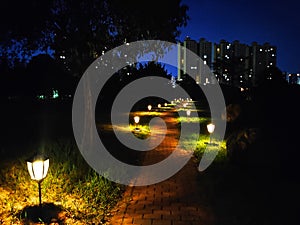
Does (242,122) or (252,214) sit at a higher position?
(242,122)

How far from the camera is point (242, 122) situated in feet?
43.3

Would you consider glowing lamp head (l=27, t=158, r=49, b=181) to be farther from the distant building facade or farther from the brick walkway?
the distant building facade

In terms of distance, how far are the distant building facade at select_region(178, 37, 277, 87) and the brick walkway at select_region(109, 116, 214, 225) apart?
Result: 193 ft

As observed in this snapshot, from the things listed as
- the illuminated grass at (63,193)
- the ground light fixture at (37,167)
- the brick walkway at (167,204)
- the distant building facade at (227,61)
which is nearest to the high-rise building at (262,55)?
the distant building facade at (227,61)

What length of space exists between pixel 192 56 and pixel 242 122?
76464mm

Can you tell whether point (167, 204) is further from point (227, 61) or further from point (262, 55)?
point (262, 55)

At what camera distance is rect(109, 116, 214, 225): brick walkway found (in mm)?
5180

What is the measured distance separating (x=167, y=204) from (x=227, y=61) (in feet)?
203

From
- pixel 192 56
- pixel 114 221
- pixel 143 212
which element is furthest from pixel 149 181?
pixel 192 56

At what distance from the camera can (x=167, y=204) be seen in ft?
19.4

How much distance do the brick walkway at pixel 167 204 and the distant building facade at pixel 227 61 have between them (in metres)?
58.8

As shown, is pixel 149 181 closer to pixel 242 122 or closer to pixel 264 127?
pixel 264 127

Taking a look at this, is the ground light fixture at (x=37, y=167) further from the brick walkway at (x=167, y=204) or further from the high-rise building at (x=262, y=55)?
the high-rise building at (x=262, y=55)

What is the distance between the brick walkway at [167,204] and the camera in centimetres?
518
